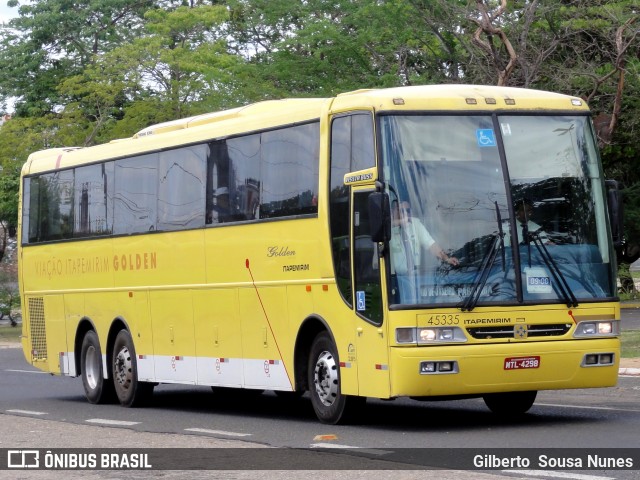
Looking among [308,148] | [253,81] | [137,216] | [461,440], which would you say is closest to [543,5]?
[253,81]

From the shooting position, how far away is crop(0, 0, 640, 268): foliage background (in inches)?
1308

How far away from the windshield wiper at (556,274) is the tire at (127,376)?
7.55 metres

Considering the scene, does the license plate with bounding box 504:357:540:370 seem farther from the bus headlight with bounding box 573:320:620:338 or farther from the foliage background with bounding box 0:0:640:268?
the foliage background with bounding box 0:0:640:268

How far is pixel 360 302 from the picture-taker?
13.6m

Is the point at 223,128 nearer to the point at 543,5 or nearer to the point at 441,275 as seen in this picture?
the point at 441,275

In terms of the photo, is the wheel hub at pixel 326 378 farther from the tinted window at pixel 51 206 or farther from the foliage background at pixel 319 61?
the foliage background at pixel 319 61

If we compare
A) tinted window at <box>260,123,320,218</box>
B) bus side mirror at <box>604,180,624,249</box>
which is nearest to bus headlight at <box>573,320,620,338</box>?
bus side mirror at <box>604,180,624,249</box>

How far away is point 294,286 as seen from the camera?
1502 centimetres

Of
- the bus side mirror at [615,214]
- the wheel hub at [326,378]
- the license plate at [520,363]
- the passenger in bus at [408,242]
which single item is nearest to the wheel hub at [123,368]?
the wheel hub at [326,378]

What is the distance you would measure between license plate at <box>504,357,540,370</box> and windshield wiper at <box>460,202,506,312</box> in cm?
64

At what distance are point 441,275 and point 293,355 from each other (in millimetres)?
2582

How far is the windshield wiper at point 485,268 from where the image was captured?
1308 cm

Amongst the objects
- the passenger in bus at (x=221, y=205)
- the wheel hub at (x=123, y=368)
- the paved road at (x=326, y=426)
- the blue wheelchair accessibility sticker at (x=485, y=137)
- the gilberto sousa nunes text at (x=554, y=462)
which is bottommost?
the paved road at (x=326, y=426)

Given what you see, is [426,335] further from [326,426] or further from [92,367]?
[92,367]
